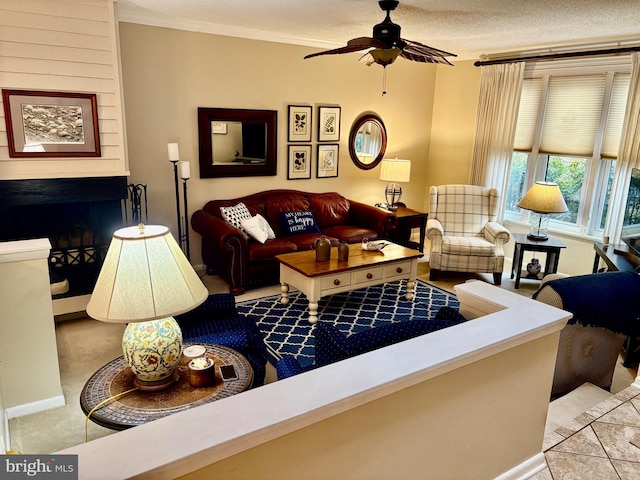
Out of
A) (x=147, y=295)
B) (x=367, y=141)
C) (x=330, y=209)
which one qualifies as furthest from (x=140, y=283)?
(x=367, y=141)

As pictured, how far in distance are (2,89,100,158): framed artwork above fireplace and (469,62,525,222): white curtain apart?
4.44 metres

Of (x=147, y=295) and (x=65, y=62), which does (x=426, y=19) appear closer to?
(x=65, y=62)

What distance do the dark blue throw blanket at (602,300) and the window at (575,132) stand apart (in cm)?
264

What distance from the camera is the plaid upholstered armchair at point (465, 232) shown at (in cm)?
498

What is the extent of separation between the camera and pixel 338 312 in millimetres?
4246

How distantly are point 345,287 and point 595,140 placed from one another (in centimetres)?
322

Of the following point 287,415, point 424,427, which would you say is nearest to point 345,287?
point 424,427

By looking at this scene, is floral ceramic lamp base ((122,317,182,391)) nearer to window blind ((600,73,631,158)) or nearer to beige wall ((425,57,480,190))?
window blind ((600,73,631,158))

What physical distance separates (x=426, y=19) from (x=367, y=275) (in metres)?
2.26

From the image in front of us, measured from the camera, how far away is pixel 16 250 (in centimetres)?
249

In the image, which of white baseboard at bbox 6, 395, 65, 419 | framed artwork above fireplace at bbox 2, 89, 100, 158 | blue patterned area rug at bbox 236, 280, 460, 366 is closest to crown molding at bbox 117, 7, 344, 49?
framed artwork above fireplace at bbox 2, 89, 100, 158

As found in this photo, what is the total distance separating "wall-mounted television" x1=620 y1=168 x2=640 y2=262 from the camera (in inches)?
162

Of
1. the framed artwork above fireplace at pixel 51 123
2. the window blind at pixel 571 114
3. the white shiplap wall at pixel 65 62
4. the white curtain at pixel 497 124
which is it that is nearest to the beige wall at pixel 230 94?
the white shiplap wall at pixel 65 62

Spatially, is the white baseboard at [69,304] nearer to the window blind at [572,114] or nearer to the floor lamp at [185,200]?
the floor lamp at [185,200]
